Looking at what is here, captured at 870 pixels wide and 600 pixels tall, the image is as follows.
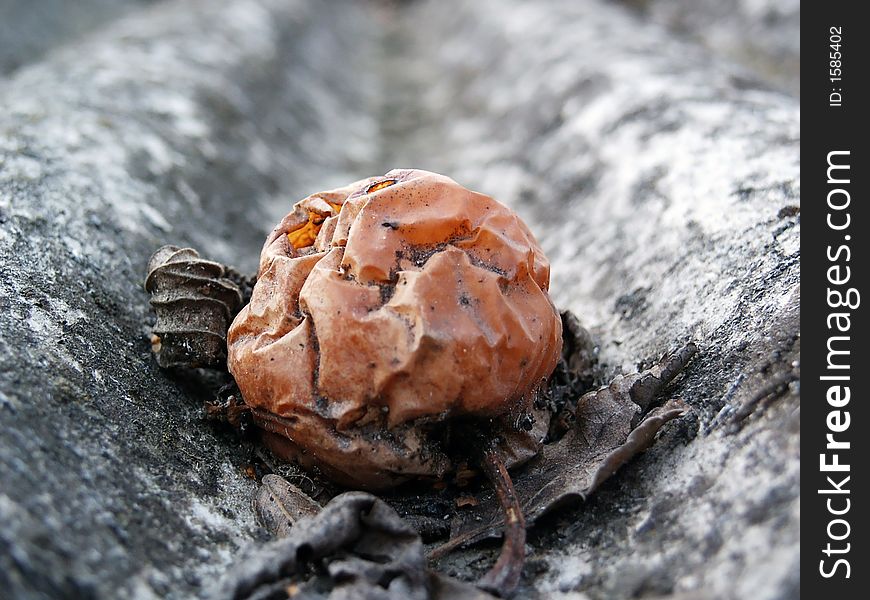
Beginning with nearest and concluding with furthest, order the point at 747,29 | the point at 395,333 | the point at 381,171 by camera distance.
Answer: the point at 395,333
the point at 381,171
the point at 747,29

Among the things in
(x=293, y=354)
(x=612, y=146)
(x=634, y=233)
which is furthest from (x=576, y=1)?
(x=293, y=354)

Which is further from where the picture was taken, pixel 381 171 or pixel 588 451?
pixel 381 171

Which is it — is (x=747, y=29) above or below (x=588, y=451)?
above

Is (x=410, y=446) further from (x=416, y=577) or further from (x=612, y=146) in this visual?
(x=612, y=146)

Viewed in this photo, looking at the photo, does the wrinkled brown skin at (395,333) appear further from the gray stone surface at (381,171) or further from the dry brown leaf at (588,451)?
the gray stone surface at (381,171)

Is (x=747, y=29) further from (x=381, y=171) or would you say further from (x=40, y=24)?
(x=40, y=24)

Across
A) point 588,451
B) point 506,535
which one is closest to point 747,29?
point 588,451
